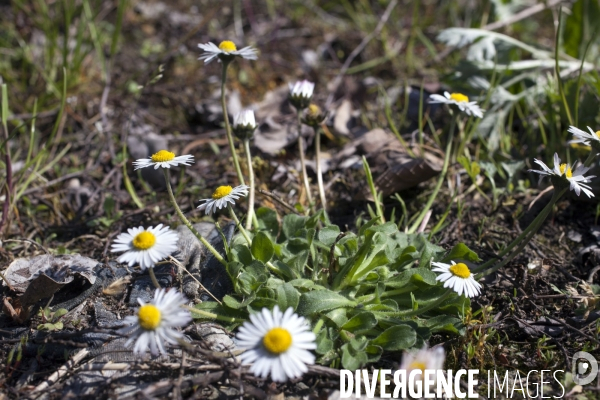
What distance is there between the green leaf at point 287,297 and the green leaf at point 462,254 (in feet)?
2.47

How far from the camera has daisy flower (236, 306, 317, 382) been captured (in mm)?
1646

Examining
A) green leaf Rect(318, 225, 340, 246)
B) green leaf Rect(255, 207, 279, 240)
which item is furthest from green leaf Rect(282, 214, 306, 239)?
green leaf Rect(318, 225, 340, 246)

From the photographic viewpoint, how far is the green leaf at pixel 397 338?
1.98m

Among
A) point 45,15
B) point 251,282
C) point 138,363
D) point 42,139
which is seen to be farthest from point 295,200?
point 45,15

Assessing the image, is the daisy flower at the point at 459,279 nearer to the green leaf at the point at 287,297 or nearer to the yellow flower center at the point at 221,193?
the green leaf at the point at 287,297

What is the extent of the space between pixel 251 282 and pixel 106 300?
26.3 inches

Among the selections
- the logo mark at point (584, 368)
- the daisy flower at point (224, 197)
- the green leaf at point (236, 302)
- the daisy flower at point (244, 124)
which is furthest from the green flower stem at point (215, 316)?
the logo mark at point (584, 368)

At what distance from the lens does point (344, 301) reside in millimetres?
2133

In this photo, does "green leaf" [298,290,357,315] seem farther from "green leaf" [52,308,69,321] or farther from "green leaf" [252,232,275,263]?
"green leaf" [52,308,69,321]

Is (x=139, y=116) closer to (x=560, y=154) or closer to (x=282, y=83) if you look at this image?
(x=282, y=83)

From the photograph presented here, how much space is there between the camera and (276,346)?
167 centimetres

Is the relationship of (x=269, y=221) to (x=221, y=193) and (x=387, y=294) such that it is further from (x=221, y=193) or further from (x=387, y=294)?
(x=387, y=294)

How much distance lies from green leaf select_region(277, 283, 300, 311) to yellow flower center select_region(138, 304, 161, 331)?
1.71 ft

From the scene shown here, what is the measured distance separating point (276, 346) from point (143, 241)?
0.63 metres
